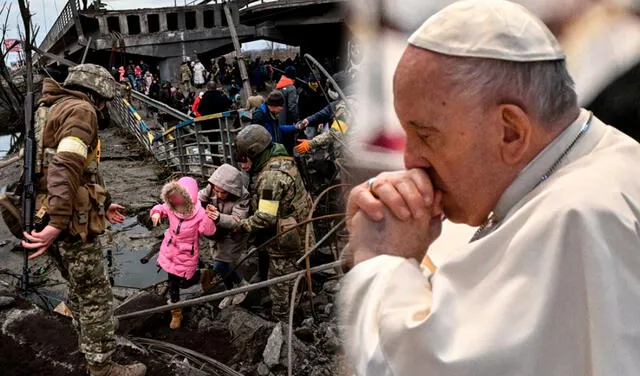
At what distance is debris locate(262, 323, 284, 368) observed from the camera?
3.74 metres

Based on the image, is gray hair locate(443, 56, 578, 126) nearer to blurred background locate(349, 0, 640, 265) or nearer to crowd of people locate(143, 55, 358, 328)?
blurred background locate(349, 0, 640, 265)

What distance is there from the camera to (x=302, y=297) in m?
4.96

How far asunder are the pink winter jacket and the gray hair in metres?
3.89

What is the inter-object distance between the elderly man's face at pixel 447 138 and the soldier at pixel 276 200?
3.38m

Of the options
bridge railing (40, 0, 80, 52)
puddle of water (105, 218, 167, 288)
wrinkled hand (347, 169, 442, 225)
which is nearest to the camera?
wrinkled hand (347, 169, 442, 225)

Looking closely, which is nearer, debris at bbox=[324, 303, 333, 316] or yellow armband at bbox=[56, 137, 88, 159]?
yellow armband at bbox=[56, 137, 88, 159]

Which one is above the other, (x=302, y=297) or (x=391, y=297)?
(x=391, y=297)

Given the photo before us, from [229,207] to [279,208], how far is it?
2.01ft

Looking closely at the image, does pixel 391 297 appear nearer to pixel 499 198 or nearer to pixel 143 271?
pixel 499 198

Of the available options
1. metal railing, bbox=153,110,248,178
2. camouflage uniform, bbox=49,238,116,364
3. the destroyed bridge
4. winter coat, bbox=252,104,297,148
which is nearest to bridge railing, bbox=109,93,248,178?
metal railing, bbox=153,110,248,178

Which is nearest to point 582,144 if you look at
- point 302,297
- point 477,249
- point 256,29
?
point 477,249

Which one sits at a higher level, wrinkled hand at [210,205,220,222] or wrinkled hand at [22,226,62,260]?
wrinkled hand at [22,226,62,260]

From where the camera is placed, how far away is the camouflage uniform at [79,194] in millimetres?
2957

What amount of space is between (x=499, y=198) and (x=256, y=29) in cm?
2416
